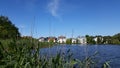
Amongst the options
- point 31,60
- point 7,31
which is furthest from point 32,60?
point 7,31

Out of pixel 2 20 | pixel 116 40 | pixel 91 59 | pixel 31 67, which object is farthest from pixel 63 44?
pixel 116 40

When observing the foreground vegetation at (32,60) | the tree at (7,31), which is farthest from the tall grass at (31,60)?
the tree at (7,31)

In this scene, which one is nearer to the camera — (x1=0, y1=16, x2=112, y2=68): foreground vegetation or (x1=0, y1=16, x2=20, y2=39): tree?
(x1=0, y1=16, x2=112, y2=68): foreground vegetation

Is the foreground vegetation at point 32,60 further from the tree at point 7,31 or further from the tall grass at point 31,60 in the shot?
the tree at point 7,31

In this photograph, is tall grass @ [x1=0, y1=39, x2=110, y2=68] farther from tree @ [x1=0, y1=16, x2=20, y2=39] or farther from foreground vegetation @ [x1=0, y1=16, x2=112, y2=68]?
tree @ [x1=0, y1=16, x2=20, y2=39]

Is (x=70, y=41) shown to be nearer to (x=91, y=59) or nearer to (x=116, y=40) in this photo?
(x=91, y=59)

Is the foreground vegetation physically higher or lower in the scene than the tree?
lower

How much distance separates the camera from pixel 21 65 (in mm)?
5770

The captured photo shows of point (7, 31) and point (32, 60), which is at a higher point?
point (7, 31)

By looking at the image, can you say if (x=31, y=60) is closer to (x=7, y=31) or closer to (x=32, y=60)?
(x=32, y=60)

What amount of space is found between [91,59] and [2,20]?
8236 cm

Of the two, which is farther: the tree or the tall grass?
the tree

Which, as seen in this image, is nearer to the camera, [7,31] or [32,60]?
[32,60]

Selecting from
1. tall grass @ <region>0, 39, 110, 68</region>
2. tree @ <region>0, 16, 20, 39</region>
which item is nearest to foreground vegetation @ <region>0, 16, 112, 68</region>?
tall grass @ <region>0, 39, 110, 68</region>
